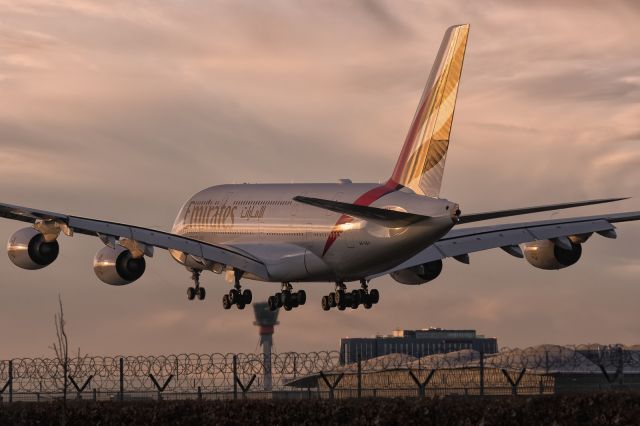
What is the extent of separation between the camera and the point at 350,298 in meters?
66.9

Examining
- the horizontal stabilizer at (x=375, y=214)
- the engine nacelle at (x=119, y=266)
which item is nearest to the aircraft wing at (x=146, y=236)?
the engine nacelle at (x=119, y=266)

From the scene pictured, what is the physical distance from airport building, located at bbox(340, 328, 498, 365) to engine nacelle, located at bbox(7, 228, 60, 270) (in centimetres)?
9766

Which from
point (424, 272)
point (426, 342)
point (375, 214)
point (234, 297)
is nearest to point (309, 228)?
point (234, 297)

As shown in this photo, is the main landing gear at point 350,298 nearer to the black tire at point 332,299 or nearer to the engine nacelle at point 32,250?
the black tire at point 332,299

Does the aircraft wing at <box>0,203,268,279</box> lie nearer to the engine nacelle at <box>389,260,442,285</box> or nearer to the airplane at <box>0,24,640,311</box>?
the airplane at <box>0,24,640,311</box>

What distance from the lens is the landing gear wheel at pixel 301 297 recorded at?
67.7 m

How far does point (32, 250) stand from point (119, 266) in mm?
5195

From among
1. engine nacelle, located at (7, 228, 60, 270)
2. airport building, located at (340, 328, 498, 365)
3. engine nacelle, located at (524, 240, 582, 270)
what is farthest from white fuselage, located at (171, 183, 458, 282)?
airport building, located at (340, 328, 498, 365)

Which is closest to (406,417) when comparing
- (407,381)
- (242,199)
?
(242,199)

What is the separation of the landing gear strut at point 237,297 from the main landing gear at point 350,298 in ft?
13.9

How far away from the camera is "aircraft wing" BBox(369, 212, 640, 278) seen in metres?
65.6

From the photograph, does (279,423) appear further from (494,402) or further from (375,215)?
(375,215)

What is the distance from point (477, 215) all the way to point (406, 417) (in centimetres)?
1861

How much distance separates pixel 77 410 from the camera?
4147 cm
